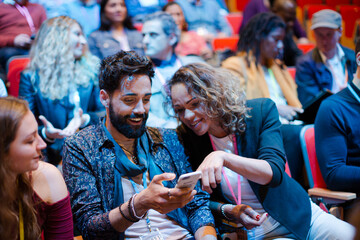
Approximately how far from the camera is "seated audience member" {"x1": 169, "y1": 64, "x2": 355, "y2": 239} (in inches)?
71.1

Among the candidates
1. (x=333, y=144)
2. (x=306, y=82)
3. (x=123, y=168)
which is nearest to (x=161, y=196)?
(x=123, y=168)

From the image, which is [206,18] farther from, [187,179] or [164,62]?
[187,179]

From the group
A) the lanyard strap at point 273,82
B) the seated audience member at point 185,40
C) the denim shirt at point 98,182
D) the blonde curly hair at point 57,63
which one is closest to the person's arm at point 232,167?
the denim shirt at point 98,182

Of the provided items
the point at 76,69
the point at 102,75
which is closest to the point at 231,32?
the point at 76,69

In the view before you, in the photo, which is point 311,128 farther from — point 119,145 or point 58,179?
point 58,179

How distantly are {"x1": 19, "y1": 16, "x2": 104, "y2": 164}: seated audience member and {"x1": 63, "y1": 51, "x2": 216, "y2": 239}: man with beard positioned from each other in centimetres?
78

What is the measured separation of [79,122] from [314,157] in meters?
1.44

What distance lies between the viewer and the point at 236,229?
180 centimetres

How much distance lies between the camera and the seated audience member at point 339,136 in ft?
6.91

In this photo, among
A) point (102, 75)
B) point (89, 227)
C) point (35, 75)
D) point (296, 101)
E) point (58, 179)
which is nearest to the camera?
point (58, 179)

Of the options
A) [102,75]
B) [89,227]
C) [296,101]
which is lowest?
[296,101]

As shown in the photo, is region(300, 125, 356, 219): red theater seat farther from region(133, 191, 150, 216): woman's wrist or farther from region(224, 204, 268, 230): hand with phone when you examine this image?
region(133, 191, 150, 216): woman's wrist

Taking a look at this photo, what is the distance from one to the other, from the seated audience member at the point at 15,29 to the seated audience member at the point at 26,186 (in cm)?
200

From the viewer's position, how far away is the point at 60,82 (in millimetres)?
2699
